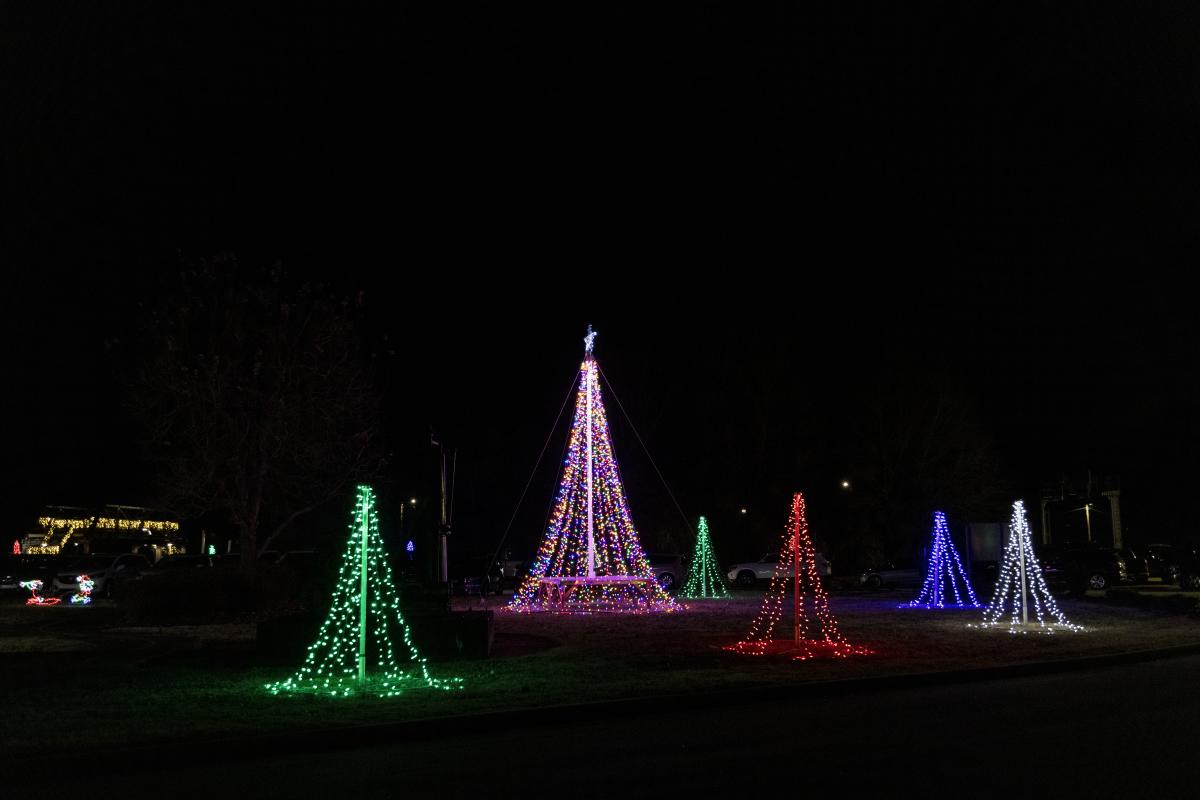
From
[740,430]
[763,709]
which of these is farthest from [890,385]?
[763,709]

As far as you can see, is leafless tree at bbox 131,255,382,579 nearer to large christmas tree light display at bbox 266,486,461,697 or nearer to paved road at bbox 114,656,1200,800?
large christmas tree light display at bbox 266,486,461,697

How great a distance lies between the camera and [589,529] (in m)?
27.0

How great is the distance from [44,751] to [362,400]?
20690mm

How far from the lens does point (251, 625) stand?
74.4ft

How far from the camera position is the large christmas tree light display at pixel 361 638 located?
1268cm

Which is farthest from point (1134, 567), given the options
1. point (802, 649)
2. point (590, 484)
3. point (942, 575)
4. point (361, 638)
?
point (361, 638)

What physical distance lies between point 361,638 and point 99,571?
26.6 meters

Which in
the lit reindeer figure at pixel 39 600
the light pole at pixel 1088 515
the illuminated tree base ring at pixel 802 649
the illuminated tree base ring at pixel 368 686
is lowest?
the illuminated tree base ring at pixel 802 649

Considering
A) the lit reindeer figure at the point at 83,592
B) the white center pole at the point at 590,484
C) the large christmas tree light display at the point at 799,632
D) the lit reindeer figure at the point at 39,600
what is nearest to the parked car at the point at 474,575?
the white center pole at the point at 590,484

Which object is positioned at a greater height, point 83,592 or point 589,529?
point 589,529

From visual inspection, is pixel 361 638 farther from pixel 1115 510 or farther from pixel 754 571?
pixel 1115 510

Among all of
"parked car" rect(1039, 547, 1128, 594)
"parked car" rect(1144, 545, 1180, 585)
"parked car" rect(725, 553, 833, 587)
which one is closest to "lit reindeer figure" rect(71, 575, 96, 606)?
"parked car" rect(725, 553, 833, 587)

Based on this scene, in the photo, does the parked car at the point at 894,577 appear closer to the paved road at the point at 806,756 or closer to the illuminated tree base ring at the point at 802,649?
the illuminated tree base ring at the point at 802,649

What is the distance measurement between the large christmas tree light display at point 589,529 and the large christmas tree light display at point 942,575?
7866 millimetres
